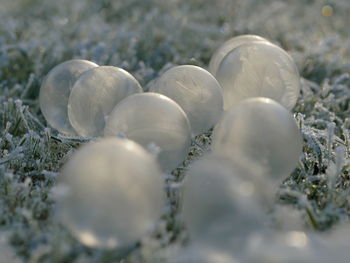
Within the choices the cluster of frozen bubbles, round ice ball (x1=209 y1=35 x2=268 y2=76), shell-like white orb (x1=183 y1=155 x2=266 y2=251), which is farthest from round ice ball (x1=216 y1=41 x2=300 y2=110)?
shell-like white orb (x1=183 y1=155 x2=266 y2=251)

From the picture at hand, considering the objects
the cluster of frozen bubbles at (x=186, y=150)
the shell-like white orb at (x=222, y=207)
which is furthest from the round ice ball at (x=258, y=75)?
the shell-like white orb at (x=222, y=207)

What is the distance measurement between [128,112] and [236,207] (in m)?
0.43

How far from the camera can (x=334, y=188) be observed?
1263 mm

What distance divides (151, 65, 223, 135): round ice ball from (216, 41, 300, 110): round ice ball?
3.8 inches

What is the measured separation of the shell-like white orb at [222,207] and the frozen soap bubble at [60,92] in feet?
2.37

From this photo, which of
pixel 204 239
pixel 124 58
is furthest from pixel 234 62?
pixel 124 58

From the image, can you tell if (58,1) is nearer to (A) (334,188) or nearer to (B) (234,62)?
(B) (234,62)

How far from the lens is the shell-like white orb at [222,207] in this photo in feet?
2.89

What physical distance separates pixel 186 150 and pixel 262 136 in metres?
0.24

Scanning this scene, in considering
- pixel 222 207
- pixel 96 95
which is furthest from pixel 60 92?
pixel 222 207

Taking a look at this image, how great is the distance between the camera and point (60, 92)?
155cm

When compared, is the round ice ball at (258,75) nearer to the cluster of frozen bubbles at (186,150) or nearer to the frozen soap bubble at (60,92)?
the cluster of frozen bubbles at (186,150)

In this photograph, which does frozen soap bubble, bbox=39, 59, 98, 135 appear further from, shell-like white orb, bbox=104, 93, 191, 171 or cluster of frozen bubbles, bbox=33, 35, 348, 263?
shell-like white orb, bbox=104, 93, 191, 171

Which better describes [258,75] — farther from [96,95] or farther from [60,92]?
[60,92]
